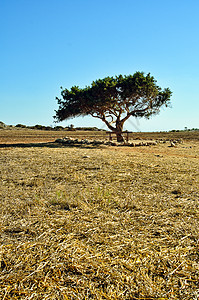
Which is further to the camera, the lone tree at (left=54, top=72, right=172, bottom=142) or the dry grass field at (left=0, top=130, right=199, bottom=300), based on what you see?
the lone tree at (left=54, top=72, right=172, bottom=142)

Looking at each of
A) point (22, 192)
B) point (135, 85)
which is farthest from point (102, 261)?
point (135, 85)

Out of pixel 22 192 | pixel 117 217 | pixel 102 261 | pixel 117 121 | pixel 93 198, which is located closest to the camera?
pixel 102 261

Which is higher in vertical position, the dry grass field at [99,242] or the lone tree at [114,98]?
the lone tree at [114,98]

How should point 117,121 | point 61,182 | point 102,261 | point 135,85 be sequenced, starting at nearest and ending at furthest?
point 102,261, point 61,182, point 135,85, point 117,121

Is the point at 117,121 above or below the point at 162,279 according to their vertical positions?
above

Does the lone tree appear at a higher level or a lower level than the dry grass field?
higher

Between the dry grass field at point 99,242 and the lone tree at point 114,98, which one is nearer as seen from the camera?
the dry grass field at point 99,242

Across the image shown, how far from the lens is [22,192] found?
527 cm

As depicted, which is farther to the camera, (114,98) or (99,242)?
(114,98)

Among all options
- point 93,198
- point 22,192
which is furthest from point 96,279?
point 22,192

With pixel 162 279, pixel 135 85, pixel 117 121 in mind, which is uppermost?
pixel 135 85

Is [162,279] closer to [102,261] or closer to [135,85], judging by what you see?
[102,261]

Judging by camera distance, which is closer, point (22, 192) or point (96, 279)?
point (96, 279)

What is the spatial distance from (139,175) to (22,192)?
398 cm
